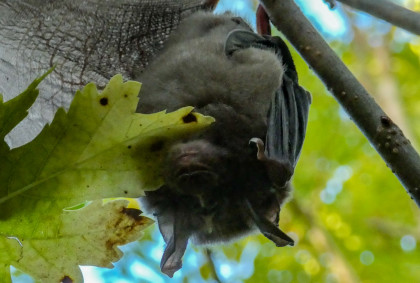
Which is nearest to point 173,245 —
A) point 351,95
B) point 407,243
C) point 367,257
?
point 351,95

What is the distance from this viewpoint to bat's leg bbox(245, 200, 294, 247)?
2.65 m

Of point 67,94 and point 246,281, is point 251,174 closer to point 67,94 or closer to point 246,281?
point 67,94

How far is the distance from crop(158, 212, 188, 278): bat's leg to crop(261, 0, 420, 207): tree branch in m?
0.93

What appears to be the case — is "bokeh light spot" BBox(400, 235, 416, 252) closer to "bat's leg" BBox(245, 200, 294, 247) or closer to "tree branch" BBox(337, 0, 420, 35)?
"tree branch" BBox(337, 0, 420, 35)

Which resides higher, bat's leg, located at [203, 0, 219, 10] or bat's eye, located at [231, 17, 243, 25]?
bat's leg, located at [203, 0, 219, 10]

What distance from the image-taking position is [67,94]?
146 inches

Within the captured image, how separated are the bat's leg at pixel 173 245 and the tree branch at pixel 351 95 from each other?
93cm

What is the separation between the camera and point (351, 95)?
2.85 metres

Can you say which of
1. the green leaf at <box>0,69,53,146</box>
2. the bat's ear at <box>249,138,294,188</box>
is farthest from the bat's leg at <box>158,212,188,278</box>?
the green leaf at <box>0,69,53,146</box>

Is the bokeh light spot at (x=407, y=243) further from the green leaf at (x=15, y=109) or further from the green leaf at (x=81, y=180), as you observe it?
the green leaf at (x=15, y=109)

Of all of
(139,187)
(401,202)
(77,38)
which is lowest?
(401,202)

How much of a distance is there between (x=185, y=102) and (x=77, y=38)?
86cm

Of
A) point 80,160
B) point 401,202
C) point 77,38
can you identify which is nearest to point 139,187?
point 80,160

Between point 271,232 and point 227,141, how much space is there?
62cm
